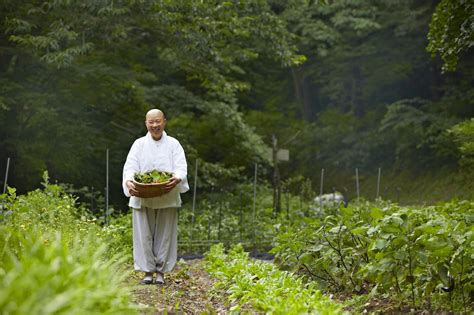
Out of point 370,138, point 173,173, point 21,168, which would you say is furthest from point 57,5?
point 370,138

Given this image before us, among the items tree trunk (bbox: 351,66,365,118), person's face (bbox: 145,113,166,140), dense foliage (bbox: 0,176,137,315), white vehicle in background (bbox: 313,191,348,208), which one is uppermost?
tree trunk (bbox: 351,66,365,118)

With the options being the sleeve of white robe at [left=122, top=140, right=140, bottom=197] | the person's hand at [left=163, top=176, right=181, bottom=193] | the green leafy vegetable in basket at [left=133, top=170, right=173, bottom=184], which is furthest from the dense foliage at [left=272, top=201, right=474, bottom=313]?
the sleeve of white robe at [left=122, top=140, right=140, bottom=197]

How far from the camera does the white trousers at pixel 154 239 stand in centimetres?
861

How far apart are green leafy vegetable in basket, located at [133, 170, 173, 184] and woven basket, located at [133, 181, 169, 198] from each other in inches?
5.1

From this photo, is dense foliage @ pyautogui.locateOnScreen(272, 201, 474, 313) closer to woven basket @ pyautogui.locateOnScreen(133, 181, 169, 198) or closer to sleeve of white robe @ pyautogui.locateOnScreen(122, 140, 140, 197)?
woven basket @ pyautogui.locateOnScreen(133, 181, 169, 198)

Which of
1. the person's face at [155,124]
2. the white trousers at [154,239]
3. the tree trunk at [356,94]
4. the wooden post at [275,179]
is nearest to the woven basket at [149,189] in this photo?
the white trousers at [154,239]

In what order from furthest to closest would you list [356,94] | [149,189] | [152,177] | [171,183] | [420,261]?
[356,94] < [152,177] < [171,183] < [149,189] < [420,261]

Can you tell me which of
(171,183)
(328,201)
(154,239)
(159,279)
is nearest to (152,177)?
(171,183)

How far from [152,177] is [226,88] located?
8.98 meters

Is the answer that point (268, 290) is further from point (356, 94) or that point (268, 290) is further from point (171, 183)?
point (356, 94)

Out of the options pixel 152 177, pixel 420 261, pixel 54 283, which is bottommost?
pixel 420 261

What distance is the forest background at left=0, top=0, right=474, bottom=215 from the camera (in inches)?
604

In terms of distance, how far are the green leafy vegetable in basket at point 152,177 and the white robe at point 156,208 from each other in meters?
0.09

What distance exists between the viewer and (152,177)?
27.5ft
